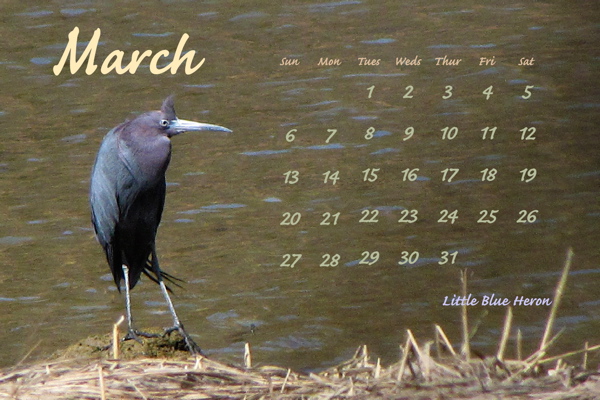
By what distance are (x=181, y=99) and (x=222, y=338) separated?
13.5ft

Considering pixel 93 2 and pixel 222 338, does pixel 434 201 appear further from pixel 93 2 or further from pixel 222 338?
pixel 93 2

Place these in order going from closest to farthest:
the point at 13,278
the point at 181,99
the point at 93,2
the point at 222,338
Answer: the point at 222,338
the point at 13,278
the point at 181,99
the point at 93,2

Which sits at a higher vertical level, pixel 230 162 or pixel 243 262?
pixel 230 162

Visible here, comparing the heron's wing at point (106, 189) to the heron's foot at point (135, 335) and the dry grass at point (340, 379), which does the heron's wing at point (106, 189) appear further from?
the dry grass at point (340, 379)

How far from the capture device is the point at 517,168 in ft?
27.6

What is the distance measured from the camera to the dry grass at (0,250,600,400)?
10.8 ft

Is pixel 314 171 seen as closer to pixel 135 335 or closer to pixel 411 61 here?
pixel 411 61

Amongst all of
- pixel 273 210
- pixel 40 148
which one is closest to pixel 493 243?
pixel 273 210

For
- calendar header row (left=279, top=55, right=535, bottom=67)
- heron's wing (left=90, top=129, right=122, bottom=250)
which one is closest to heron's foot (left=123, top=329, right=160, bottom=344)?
heron's wing (left=90, top=129, right=122, bottom=250)

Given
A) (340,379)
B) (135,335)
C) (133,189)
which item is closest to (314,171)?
(133,189)

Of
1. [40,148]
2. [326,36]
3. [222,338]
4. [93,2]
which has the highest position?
[93,2]

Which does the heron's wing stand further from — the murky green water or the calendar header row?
the calendar header row

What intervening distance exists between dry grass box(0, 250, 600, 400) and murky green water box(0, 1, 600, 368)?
91.7 inches

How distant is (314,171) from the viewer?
857cm
